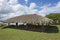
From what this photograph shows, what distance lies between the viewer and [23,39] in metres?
18.2

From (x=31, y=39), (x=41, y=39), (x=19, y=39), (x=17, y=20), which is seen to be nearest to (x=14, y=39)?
(x=19, y=39)

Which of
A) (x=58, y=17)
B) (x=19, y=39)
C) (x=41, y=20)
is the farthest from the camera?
(x=58, y=17)

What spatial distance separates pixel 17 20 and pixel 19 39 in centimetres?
1621

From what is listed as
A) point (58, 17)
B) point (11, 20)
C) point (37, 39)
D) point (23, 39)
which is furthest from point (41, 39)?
point (58, 17)

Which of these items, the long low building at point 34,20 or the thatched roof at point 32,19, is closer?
the long low building at point 34,20

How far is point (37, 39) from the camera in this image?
18562 mm

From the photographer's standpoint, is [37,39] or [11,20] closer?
[37,39]

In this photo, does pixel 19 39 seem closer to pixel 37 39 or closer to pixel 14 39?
pixel 14 39

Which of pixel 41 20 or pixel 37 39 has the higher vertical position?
pixel 41 20

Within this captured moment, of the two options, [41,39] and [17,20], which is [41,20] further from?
[41,39]

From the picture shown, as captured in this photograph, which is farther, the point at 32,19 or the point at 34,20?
the point at 32,19

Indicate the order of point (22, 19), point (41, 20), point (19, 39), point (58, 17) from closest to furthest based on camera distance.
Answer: point (19, 39) < point (41, 20) < point (22, 19) < point (58, 17)

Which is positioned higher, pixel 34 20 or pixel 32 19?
pixel 32 19

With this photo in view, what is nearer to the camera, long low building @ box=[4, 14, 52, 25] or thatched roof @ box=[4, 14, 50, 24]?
long low building @ box=[4, 14, 52, 25]
